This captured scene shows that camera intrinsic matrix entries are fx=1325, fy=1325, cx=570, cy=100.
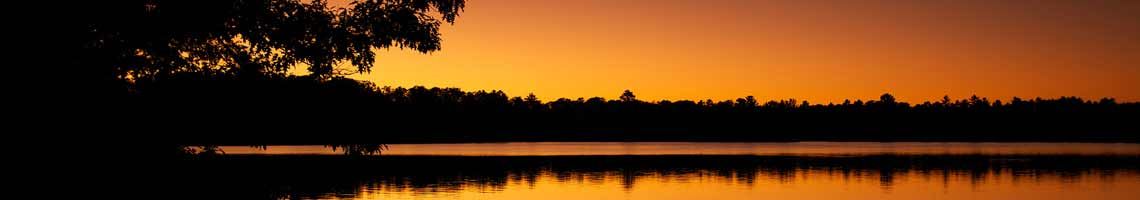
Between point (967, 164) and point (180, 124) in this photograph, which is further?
point (967, 164)

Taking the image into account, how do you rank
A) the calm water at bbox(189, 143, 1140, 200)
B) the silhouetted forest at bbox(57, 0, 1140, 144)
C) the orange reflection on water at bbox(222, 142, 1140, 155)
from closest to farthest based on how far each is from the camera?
the silhouetted forest at bbox(57, 0, 1140, 144) → the calm water at bbox(189, 143, 1140, 200) → the orange reflection on water at bbox(222, 142, 1140, 155)

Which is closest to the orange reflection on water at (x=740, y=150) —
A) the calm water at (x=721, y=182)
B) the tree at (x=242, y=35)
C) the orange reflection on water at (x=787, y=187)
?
the calm water at (x=721, y=182)

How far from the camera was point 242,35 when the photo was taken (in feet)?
57.5

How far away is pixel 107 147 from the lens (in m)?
15.6

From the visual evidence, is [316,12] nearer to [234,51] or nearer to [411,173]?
[234,51]

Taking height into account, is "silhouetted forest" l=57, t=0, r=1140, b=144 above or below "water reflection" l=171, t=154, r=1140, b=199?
above

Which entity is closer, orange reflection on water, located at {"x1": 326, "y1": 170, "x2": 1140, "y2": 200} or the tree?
the tree

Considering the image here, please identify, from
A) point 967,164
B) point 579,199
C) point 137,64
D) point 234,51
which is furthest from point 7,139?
point 967,164

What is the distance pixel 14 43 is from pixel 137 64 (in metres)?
1.70

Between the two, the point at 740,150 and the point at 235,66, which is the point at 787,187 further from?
the point at 740,150

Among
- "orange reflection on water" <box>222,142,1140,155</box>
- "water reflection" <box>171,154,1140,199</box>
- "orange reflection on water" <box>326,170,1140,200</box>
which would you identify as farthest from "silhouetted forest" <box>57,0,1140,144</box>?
"orange reflection on water" <box>222,142,1140,155</box>

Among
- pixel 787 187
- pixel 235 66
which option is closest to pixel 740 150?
pixel 787 187

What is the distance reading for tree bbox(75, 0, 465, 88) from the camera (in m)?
16.2

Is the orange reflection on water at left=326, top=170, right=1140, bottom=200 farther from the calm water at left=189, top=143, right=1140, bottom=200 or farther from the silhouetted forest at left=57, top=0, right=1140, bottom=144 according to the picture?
the silhouetted forest at left=57, top=0, right=1140, bottom=144
